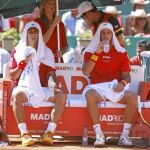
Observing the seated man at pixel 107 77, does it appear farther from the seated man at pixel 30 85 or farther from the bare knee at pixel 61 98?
the seated man at pixel 30 85

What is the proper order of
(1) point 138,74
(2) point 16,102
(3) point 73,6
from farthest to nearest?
1. (3) point 73,6
2. (1) point 138,74
3. (2) point 16,102

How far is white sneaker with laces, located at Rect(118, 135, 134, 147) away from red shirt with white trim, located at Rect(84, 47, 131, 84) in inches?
30.5

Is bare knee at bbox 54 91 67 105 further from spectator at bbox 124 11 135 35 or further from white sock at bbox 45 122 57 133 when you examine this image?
spectator at bbox 124 11 135 35

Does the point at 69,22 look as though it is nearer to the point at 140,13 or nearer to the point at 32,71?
the point at 140,13

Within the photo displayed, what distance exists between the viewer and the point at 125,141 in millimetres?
11047

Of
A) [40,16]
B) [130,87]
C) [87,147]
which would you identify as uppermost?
[40,16]

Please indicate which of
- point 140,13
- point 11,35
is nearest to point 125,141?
point 140,13

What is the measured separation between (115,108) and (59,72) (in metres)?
1.01

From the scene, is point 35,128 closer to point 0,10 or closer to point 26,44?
point 26,44

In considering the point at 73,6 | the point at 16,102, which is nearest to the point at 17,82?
the point at 16,102

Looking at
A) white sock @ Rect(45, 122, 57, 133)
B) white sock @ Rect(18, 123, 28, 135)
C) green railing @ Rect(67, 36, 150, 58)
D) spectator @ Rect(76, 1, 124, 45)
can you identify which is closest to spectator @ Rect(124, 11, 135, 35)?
green railing @ Rect(67, 36, 150, 58)

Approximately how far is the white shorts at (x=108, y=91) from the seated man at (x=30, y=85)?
453 millimetres

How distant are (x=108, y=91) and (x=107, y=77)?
224mm

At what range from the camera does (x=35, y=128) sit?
11219 mm
